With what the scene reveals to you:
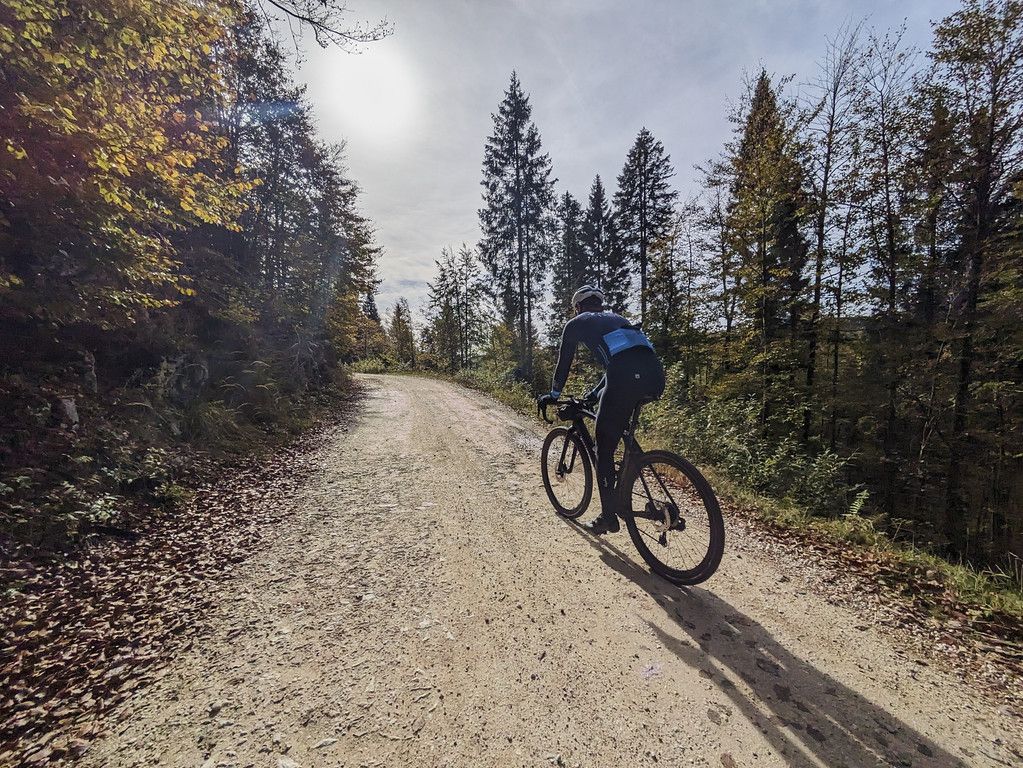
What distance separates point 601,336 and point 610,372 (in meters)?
0.37

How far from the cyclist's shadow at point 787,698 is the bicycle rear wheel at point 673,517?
1.01 feet

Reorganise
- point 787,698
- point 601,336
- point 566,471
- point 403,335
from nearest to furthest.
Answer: point 787,698 → point 601,336 → point 566,471 → point 403,335

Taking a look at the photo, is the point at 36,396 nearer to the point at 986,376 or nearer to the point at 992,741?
the point at 992,741

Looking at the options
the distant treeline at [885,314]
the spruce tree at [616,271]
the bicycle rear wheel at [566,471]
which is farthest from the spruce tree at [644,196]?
the bicycle rear wheel at [566,471]

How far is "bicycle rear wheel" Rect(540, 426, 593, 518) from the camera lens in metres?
4.39

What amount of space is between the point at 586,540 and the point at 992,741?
265 cm

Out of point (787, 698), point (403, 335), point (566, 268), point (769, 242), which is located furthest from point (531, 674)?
point (403, 335)

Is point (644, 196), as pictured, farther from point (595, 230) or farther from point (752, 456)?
point (752, 456)

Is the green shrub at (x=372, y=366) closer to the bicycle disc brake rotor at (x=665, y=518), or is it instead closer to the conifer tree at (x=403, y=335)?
the conifer tree at (x=403, y=335)

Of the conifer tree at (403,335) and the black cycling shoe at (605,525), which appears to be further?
the conifer tree at (403,335)

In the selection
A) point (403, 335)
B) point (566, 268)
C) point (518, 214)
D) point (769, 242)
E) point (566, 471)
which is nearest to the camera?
point (566, 471)

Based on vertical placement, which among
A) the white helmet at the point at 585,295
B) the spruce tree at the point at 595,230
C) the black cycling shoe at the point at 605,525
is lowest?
the black cycling shoe at the point at 605,525

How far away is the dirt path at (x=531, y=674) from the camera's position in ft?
6.13

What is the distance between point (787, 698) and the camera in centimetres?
212
